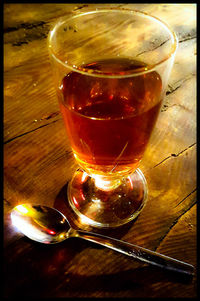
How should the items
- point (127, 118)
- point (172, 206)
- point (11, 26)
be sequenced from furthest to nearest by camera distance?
point (11, 26) < point (172, 206) < point (127, 118)

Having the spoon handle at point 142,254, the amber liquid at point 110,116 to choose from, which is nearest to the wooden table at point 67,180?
the spoon handle at point 142,254

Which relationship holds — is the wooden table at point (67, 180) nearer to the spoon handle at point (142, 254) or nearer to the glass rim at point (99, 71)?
the spoon handle at point (142, 254)

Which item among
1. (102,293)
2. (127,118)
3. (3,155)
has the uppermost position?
(127,118)

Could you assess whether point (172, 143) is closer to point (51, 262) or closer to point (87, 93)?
point (87, 93)

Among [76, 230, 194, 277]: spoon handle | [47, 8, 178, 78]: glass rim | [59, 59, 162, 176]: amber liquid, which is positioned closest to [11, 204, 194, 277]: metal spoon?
[76, 230, 194, 277]: spoon handle

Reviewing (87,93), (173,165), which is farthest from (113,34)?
(173,165)

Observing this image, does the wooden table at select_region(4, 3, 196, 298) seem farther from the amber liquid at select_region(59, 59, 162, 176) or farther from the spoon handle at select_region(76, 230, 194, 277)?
the amber liquid at select_region(59, 59, 162, 176)
